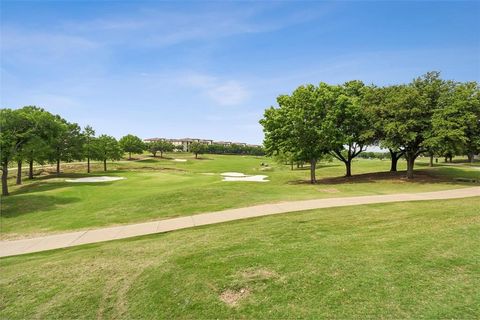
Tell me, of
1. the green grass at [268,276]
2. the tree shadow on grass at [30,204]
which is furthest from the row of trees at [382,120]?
the tree shadow on grass at [30,204]

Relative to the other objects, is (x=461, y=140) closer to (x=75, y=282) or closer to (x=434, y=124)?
(x=434, y=124)

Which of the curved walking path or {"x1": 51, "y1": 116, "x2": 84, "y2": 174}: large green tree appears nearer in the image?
the curved walking path

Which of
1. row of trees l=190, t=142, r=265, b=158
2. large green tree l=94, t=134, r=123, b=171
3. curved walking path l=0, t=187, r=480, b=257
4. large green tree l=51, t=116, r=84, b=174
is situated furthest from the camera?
row of trees l=190, t=142, r=265, b=158

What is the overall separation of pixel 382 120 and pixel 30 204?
30734mm

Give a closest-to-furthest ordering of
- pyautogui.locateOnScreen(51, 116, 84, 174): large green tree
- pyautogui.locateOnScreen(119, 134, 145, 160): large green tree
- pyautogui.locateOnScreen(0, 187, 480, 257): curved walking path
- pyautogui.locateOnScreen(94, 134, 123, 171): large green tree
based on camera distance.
A: pyautogui.locateOnScreen(0, 187, 480, 257): curved walking path → pyautogui.locateOnScreen(51, 116, 84, 174): large green tree → pyautogui.locateOnScreen(94, 134, 123, 171): large green tree → pyautogui.locateOnScreen(119, 134, 145, 160): large green tree

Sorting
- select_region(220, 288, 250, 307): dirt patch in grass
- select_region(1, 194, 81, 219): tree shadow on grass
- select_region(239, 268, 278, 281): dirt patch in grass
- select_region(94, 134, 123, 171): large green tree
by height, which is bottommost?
select_region(1, 194, 81, 219): tree shadow on grass

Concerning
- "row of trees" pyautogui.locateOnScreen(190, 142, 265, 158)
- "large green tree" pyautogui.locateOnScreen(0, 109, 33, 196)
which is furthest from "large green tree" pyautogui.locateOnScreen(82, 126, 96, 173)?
"row of trees" pyautogui.locateOnScreen(190, 142, 265, 158)

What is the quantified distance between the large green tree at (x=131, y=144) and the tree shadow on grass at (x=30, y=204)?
62603 millimetres

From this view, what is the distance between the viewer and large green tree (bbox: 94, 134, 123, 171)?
53.9m

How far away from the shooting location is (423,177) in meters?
27.4

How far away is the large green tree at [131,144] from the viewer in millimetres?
81500

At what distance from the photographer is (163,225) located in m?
13.3

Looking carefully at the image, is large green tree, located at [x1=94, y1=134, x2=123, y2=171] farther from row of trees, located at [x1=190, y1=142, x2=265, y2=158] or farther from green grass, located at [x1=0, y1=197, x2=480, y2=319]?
row of trees, located at [x1=190, y1=142, x2=265, y2=158]

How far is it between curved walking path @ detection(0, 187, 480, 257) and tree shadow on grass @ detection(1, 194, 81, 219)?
20.5ft
